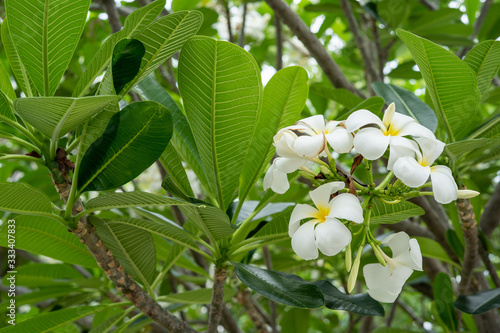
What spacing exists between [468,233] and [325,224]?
564 mm

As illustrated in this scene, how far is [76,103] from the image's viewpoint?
616 mm

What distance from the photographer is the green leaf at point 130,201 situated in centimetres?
67

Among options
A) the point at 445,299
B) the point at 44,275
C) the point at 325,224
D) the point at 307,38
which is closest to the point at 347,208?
the point at 325,224

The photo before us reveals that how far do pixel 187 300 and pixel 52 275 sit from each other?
569mm

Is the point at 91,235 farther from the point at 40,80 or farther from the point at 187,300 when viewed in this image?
the point at 187,300

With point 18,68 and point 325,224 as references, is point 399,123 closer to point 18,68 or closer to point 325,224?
point 325,224

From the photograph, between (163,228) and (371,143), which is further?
(163,228)

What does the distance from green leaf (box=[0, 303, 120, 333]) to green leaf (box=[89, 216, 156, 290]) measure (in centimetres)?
10

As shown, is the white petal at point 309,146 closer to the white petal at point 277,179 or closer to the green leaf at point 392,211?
the white petal at point 277,179

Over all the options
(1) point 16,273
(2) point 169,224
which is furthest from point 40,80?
(1) point 16,273

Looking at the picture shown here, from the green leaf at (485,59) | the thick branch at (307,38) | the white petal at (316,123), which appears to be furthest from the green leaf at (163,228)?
the thick branch at (307,38)

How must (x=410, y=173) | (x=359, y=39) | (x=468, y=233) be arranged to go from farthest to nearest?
(x=359, y=39)
(x=468, y=233)
(x=410, y=173)

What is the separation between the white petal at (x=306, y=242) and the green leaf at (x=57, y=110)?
0.30 metres

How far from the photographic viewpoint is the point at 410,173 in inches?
23.6
